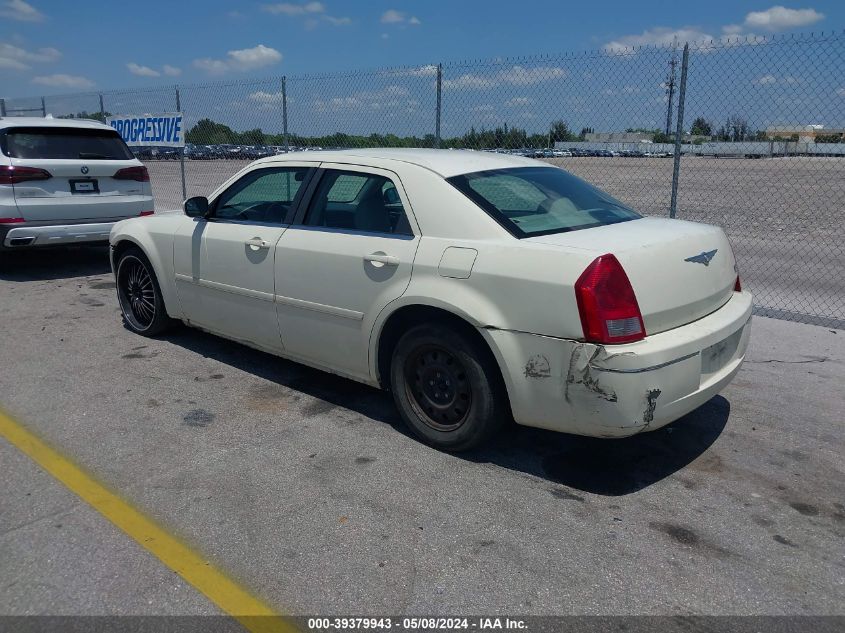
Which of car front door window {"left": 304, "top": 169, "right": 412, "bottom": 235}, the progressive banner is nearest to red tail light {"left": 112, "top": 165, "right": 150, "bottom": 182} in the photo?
the progressive banner

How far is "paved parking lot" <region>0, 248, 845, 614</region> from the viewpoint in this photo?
9.17ft

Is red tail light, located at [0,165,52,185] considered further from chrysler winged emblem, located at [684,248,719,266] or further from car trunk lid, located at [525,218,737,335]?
chrysler winged emblem, located at [684,248,719,266]

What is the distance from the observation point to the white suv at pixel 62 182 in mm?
8148

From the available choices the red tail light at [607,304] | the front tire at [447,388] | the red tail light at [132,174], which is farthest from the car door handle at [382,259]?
the red tail light at [132,174]

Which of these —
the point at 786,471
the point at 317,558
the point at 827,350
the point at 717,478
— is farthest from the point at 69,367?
the point at 827,350

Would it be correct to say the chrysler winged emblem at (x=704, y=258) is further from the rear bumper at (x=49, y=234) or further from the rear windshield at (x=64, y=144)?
the rear windshield at (x=64, y=144)

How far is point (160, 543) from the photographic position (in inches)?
122

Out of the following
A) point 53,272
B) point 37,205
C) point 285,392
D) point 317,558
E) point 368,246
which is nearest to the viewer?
point 317,558

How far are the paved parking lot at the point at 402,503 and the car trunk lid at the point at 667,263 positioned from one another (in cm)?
88

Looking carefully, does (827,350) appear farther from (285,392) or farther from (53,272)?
(53,272)

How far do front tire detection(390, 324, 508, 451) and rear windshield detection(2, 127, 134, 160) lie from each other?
21.1 ft

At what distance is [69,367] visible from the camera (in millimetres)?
5445

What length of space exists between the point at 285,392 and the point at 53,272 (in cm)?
583

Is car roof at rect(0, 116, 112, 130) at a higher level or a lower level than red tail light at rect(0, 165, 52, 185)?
higher
